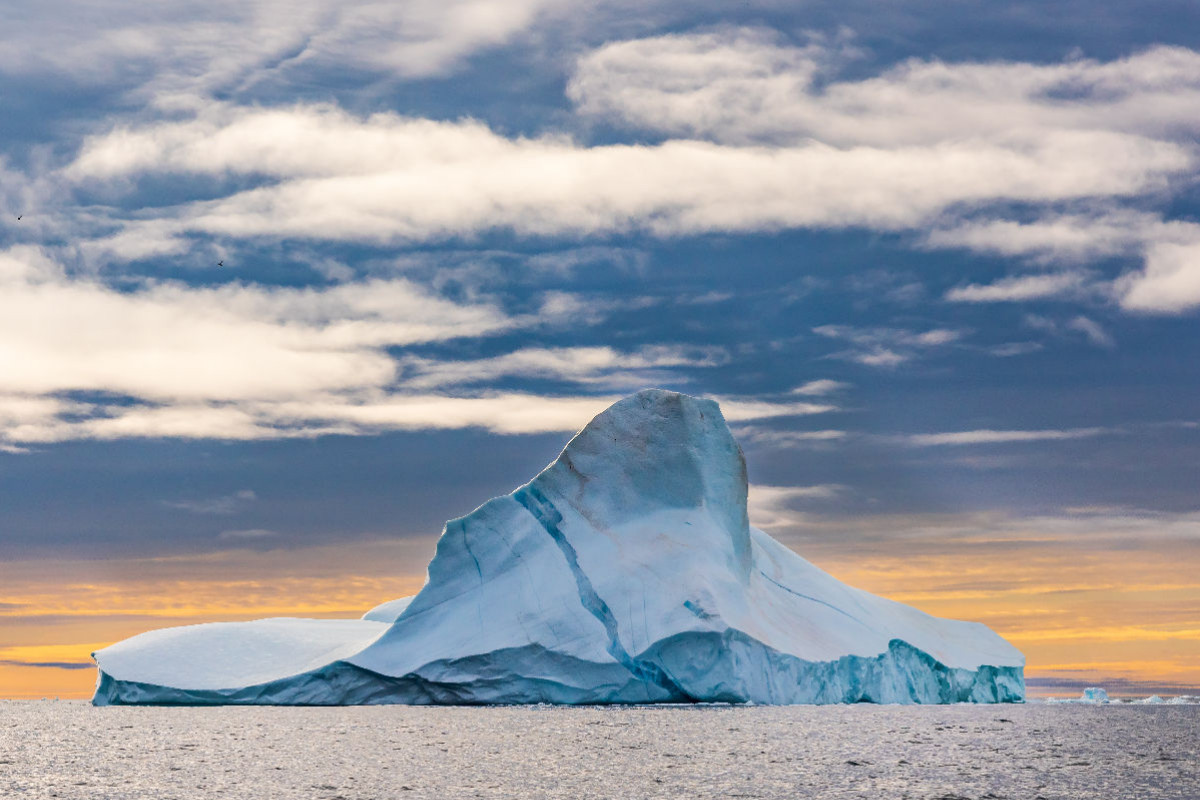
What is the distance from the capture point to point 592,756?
648 inches

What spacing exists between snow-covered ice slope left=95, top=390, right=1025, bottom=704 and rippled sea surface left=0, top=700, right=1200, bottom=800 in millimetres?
709

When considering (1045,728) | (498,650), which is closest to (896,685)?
(1045,728)

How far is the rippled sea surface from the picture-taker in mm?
13367

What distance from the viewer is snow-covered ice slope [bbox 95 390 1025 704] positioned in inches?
899

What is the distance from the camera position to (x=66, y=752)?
18328 millimetres

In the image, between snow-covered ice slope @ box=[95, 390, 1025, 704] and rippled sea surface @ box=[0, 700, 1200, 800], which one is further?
snow-covered ice slope @ box=[95, 390, 1025, 704]

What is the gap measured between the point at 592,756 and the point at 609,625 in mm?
6574

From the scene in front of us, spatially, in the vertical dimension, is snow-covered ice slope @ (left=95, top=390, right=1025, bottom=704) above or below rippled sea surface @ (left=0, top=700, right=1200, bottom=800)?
above

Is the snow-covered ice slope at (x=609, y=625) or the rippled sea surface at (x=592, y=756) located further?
the snow-covered ice slope at (x=609, y=625)

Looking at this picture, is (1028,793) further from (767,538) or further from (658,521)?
(767,538)

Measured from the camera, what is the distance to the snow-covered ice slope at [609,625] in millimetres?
22844

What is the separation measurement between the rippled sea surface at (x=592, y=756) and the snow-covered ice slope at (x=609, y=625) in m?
0.71

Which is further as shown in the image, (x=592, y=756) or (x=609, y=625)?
(x=609, y=625)

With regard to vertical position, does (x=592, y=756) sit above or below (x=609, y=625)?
below
